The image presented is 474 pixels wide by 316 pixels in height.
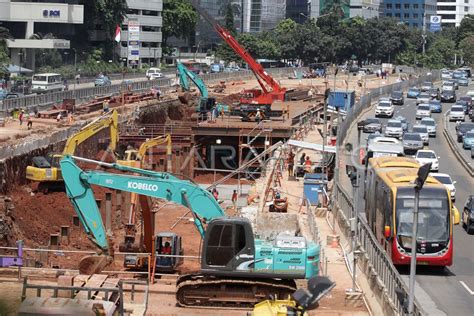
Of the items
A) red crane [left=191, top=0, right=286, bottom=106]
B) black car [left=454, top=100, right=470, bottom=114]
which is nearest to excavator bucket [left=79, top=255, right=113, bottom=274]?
red crane [left=191, top=0, right=286, bottom=106]

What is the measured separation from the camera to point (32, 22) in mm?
132250

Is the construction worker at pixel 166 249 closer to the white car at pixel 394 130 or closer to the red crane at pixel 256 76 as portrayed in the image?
the white car at pixel 394 130

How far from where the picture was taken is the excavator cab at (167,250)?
30719 millimetres

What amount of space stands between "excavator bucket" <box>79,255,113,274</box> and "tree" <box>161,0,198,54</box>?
139382mm

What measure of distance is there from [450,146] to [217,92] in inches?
1995

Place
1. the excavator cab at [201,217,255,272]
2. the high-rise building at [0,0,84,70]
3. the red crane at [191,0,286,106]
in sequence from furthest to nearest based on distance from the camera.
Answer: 1. the high-rise building at [0,0,84,70]
2. the red crane at [191,0,286,106]
3. the excavator cab at [201,217,255,272]

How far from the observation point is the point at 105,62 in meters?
146

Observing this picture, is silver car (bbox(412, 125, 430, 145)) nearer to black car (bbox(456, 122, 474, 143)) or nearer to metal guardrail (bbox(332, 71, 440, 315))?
black car (bbox(456, 122, 474, 143))

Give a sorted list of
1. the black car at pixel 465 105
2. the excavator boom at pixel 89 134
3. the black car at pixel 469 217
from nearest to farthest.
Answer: the black car at pixel 469 217 → the excavator boom at pixel 89 134 → the black car at pixel 465 105

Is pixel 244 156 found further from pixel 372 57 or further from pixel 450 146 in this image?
pixel 372 57

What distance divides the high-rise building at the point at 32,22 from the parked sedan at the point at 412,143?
68868 mm

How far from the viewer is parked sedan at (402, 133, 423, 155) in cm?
6450

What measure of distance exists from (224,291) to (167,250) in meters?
5.30

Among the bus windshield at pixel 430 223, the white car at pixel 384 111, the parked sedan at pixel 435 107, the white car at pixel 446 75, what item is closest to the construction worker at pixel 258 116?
the white car at pixel 384 111
